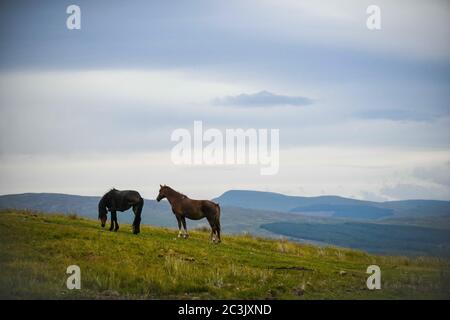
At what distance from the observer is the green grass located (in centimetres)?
2075

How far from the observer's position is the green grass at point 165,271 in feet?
68.1

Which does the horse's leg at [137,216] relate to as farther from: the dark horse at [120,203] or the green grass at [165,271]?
the green grass at [165,271]

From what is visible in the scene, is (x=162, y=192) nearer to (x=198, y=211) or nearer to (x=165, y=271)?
(x=198, y=211)

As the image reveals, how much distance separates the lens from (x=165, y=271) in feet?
75.2

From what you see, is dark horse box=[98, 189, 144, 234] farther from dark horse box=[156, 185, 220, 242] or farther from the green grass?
the green grass

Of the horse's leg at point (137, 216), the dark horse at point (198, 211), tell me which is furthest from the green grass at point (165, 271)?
the horse's leg at point (137, 216)

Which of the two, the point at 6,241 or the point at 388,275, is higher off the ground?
the point at 6,241

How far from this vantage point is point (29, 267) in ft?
71.2

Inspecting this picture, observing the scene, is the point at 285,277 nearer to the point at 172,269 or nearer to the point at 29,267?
the point at 172,269

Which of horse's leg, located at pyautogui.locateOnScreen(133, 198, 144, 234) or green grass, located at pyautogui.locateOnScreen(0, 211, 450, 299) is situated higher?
horse's leg, located at pyautogui.locateOnScreen(133, 198, 144, 234)

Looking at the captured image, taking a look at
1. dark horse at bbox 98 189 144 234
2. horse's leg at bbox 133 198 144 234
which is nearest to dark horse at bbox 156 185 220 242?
horse's leg at bbox 133 198 144 234

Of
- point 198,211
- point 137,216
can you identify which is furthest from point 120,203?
point 198,211
